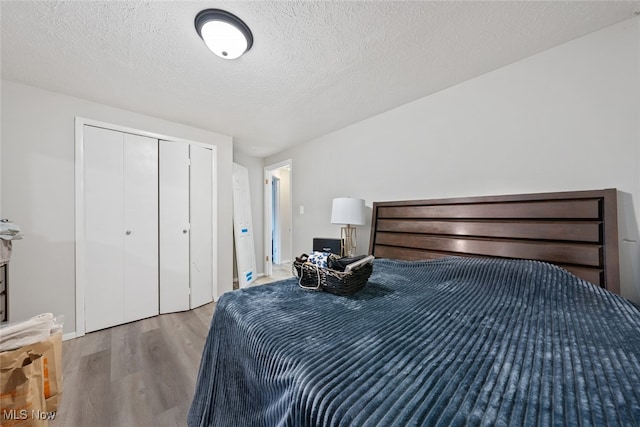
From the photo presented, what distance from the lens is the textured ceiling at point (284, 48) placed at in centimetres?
131

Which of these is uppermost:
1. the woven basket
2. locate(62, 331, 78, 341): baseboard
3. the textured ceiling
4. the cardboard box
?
the textured ceiling

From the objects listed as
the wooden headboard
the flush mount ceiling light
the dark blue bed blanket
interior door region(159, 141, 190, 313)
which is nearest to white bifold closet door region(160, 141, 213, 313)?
interior door region(159, 141, 190, 313)

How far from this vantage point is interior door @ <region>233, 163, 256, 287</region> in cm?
359

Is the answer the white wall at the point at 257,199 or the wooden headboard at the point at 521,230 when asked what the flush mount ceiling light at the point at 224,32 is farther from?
the white wall at the point at 257,199

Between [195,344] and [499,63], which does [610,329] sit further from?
[195,344]

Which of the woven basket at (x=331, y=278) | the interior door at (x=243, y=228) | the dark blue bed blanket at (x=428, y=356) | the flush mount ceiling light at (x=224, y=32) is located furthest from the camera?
the interior door at (x=243, y=228)

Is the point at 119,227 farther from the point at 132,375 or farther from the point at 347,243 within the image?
the point at 347,243

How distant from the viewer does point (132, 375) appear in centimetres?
169

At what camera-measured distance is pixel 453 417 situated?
458 millimetres

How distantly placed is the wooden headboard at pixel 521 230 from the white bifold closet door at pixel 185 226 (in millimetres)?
2344

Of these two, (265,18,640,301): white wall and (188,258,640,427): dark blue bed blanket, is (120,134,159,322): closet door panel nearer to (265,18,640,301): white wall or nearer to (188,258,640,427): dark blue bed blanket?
(188,258,640,427): dark blue bed blanket

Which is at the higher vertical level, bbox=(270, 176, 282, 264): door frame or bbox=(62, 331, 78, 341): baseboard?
bbox=(270, 176, 282, 264): door frame

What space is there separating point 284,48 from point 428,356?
1.92 metres

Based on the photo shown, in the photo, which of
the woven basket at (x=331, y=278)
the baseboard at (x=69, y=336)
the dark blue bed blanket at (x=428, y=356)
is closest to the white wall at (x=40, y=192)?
the baseboard at (x=69, y=336)
